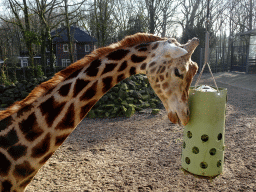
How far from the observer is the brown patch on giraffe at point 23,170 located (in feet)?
5.40

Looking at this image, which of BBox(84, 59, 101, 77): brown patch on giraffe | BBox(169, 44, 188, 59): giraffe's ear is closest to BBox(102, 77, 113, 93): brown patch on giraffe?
BBox(84, 59, 101, 77): brown patch on giraffe

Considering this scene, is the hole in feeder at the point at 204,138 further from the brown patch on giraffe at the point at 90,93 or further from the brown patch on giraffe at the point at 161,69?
the brown patch on giraffe at the point at 90,93

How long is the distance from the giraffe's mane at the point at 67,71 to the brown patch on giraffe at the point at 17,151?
264 mm

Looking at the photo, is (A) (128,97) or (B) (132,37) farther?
(A) (128,97)

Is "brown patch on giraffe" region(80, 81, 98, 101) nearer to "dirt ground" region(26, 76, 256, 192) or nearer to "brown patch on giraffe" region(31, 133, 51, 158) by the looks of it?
"brown patch on giraffe" region(31, 133, 51, 158)

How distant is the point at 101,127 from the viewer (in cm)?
667

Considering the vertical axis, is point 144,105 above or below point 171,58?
below

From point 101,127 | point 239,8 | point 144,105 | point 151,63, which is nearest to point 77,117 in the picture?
point 151,63

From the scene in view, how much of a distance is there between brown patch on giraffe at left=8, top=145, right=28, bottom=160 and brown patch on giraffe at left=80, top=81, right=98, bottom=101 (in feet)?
1.99

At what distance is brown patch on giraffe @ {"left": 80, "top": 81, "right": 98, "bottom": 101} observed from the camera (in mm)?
1777

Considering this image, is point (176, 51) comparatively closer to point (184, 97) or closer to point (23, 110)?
point (184, 97)

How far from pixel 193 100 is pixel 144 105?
663 centimetres

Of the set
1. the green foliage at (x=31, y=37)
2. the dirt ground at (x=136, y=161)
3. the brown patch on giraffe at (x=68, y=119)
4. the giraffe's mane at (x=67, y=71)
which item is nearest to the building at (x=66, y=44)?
the green foliage at (x=31, y=37)

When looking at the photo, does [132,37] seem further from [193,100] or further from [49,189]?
[49,189]
